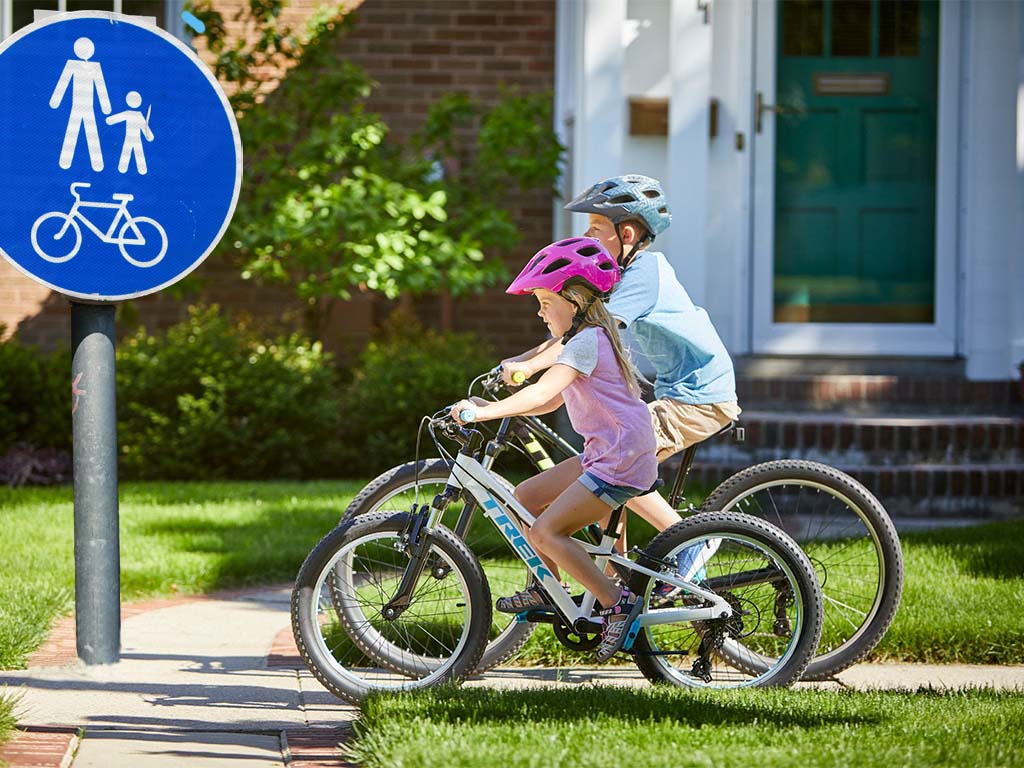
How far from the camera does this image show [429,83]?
11.1m

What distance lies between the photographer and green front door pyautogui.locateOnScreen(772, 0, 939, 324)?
9.34 m

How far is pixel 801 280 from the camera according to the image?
30.8 ft

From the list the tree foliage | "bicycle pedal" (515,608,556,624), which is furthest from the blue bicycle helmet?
the tree foliage

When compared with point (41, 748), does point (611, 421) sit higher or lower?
higher

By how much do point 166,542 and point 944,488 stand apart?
4.36 metres

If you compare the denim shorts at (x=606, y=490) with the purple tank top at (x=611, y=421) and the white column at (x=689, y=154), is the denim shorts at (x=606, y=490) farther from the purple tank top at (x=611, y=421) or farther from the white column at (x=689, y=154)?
the white column at (x=689, y=154)

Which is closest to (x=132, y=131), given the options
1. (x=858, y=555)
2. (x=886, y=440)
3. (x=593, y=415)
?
(x=593, y=415)

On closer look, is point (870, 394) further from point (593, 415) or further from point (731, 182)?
point (593, 415)

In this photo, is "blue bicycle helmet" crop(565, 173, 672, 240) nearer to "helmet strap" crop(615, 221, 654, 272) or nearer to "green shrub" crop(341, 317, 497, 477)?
"helmet strap" crop(615, 221, 654, 272)

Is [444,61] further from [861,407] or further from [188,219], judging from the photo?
[188,219]

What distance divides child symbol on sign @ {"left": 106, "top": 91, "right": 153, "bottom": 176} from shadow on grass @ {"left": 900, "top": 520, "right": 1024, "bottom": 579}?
380 centimetres

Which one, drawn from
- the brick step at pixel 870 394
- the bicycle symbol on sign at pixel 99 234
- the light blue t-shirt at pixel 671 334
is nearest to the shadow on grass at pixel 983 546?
the brick step at pixel 870 394

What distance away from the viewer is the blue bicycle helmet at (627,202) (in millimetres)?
4723

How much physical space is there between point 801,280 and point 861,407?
3.45 ft
